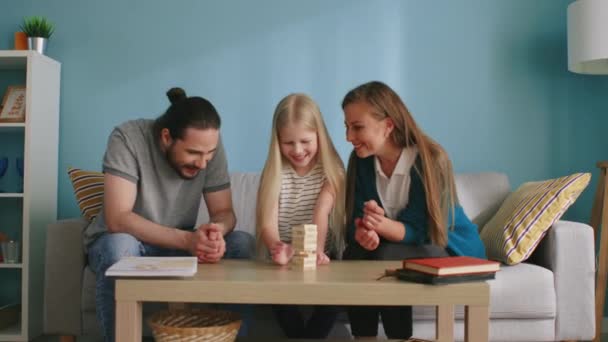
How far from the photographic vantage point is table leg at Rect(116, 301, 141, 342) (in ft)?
4.99

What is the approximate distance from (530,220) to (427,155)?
52cm

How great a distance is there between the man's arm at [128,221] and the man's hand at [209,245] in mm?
132

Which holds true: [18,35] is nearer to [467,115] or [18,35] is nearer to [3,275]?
[3,275]

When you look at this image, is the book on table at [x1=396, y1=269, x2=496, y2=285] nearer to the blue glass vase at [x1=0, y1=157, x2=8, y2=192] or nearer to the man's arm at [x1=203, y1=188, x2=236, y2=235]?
the man's arm at [x1=203, y1=188, x2=236, y2=235]

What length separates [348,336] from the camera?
2.22 meters

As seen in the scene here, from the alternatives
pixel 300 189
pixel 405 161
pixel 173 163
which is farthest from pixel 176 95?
pixel 405 161

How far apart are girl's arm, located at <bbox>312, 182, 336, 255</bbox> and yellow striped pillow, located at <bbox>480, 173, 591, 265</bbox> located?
0.66 m

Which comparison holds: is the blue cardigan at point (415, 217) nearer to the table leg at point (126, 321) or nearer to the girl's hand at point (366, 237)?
the girl's hand at point (366, 237)

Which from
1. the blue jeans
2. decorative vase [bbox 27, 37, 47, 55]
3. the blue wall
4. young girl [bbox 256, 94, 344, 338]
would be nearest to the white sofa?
young girl [bbox 256, 94, 344, 338]

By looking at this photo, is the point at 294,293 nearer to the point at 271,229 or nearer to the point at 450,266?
the point at 450,266

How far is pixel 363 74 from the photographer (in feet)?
10.3

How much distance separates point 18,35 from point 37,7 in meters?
0.21

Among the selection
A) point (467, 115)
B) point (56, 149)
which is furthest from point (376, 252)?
point (56, 149)

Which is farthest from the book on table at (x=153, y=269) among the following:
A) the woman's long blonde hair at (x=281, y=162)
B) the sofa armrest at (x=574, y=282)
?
the sofa armrest at (x=574, y=282)
